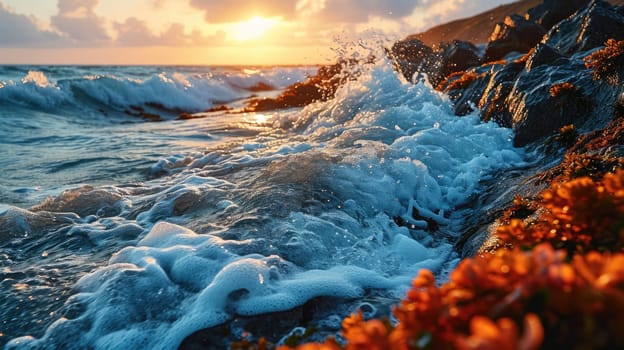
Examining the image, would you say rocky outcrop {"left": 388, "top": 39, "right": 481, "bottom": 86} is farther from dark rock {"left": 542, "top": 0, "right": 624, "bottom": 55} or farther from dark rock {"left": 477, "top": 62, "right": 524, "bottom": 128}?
dark rock {"left": 477, "top": 62, "right": 524, "bottom": 128}

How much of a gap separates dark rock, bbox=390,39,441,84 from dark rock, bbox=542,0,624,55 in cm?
727

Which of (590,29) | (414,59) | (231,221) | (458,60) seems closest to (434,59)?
(414,59)

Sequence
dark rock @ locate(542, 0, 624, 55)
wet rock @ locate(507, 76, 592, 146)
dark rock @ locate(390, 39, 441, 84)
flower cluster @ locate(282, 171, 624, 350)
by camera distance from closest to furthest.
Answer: flower cluster @ locate(282, 171, 624, 350), wet rock @ locate(507, 76, 592, 146), dark rock @ locate(542, 0, 624, 55), dark rock @ locate(390, 39, 441, 84)

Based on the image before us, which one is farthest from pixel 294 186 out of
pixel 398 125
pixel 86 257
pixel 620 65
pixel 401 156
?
pixel 620 65

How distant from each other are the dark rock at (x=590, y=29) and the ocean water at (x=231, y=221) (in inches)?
163

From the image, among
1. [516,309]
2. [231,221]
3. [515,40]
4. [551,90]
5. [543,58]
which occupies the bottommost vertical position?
[231,221]

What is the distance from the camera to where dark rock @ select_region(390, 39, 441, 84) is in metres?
22.4

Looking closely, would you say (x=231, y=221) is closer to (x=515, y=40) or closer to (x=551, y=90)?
(x=551, y=90)

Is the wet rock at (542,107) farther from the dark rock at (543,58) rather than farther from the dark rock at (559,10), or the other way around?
the dark rock at (559,10)

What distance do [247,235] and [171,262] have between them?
929mm

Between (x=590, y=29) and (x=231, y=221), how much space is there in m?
11.8

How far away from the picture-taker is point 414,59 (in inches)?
1008

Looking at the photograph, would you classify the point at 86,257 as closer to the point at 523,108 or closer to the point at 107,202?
the point at 107,202

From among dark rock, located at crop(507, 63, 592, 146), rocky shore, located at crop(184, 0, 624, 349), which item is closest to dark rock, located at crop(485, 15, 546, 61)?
rocky shore, located at crop(184, 0, 624, 349)
